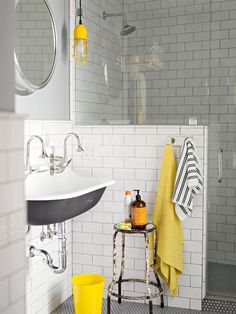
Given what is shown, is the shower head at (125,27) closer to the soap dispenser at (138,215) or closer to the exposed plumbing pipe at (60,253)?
the soap dispenser at (138,215)

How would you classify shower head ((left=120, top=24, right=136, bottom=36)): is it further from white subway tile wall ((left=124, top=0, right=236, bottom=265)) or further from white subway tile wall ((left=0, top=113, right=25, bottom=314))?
white subway tile wall ((left=0, top=113, right=25, bottom=314))

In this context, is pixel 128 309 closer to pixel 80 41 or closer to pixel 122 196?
pixel 122 196

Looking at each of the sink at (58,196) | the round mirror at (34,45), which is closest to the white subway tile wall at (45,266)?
the sink at (58,196)

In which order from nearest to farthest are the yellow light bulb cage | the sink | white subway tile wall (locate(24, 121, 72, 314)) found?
the sink → white subway tile wall (locate(24, 121, 72, 314)) → the yellow light bulb cage

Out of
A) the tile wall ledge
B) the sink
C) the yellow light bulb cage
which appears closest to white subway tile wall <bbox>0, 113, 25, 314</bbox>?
the tile wall ledge

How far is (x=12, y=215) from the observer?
1.32m

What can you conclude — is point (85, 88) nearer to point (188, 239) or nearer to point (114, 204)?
point (114, 204)

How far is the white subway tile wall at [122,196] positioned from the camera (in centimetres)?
337

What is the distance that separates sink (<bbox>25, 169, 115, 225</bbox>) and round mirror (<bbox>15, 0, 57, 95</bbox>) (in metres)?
0.60

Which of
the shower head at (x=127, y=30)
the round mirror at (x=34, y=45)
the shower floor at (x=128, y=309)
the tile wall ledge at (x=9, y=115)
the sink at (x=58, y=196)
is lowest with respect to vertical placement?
the shower floor at (x=128, y=309)

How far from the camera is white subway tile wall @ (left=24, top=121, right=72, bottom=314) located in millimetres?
3020

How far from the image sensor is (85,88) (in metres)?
3.72

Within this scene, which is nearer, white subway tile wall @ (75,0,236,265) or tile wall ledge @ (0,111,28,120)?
tile wall ledge @ (0,111,28,120)

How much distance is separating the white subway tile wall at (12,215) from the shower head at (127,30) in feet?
8.16
